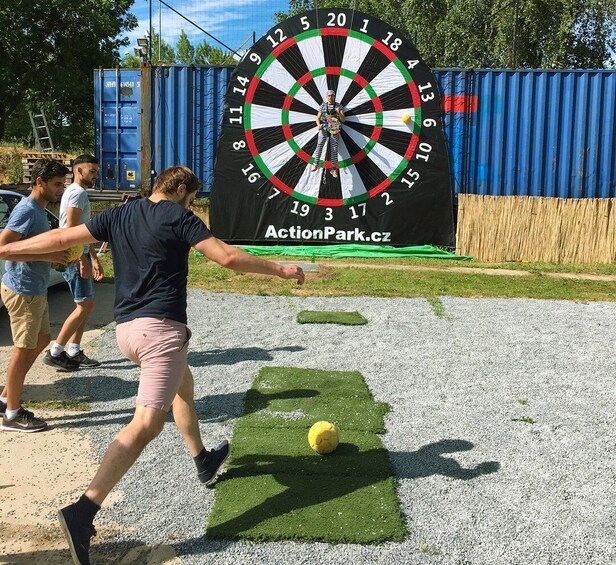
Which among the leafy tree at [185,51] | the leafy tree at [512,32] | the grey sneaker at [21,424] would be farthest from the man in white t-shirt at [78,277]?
the leafy tree at [185,51]

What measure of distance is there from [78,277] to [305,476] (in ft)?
10.4

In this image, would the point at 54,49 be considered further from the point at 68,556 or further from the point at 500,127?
the point at 68,556

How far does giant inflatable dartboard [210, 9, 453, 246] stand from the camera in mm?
12820

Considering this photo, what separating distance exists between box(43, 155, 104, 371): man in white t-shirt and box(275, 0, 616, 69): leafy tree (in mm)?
26841

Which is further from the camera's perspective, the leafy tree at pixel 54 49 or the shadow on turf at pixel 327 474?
the leafy tree at pixel 54 49

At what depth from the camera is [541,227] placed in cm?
1245

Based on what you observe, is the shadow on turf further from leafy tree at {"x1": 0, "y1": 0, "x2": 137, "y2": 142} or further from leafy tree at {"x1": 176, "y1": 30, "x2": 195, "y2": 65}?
leafy tree at {"x1": 176, "y1": 30, "x2": 195, "y2": 65}

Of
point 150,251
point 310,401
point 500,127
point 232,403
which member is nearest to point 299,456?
point 310,401

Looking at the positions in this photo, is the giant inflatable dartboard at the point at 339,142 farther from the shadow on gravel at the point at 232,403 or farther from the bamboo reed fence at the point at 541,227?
the shadow on gravel at the point at 232,403

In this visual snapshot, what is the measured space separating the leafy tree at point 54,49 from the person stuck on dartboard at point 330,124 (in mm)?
15099

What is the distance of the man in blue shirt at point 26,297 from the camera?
4.64 meters

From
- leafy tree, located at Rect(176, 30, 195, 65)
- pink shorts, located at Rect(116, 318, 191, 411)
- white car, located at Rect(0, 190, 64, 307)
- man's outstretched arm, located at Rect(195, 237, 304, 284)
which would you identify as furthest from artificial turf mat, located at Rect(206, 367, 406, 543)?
leafy tree, located at Rect(176, 30, 195, 65)

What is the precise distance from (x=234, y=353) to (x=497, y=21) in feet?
97.2

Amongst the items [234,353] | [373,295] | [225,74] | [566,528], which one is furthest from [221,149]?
[566,528]
